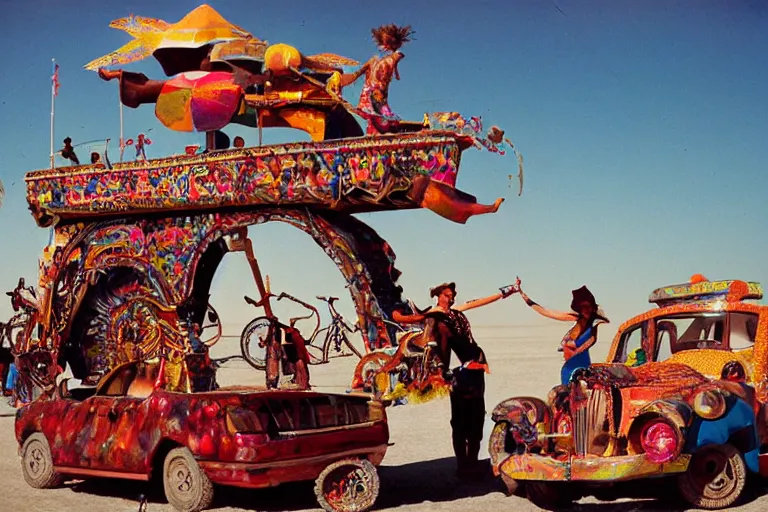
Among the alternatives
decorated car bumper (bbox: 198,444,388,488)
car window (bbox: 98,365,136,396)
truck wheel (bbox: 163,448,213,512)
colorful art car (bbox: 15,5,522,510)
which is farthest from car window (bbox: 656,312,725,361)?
car window (bbox: 98,365,136,396)

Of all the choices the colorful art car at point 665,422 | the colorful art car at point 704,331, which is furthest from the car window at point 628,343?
the colorful art car at point 665,422

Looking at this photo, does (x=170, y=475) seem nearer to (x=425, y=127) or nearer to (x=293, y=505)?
(x=293, y=505)

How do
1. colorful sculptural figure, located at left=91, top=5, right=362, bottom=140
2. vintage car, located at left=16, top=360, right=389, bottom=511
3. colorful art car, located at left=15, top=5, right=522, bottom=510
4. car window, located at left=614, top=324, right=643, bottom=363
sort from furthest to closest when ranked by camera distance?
colorful sculptural figure, located at left=91, top=5, right=362, bottom=140 < colorful art car, located at left=15, top=5, right=522, bottom=510 < car window, located at left=614, top=324, right=643, bottom=363 < vintage car, located at left=16, top=360, right=389, bottom=511

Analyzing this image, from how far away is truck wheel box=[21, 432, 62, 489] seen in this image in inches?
472

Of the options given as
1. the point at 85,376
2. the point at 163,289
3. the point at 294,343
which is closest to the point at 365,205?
the point at 294,343

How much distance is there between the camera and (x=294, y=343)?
717 inches

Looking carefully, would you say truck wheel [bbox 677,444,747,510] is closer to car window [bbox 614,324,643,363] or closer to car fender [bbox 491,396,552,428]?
car fender [bbox 491,396,552,428]

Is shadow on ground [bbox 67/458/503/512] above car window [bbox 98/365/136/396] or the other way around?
the other way around

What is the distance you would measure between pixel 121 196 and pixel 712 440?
12563mm

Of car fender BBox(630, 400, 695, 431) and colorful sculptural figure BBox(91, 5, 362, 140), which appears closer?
car fender BBox(630, 400, 695, 431)

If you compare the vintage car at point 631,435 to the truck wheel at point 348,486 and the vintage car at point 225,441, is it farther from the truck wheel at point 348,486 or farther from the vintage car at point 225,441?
the vintage car at point 225,441

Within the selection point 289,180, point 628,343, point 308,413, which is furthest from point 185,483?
point 289,180

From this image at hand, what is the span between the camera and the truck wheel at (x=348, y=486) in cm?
1021

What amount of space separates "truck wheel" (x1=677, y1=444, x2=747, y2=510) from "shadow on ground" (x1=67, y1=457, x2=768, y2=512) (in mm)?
247
